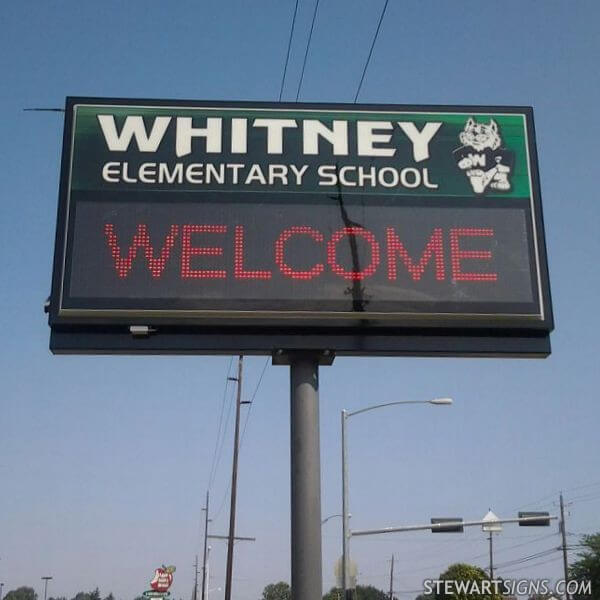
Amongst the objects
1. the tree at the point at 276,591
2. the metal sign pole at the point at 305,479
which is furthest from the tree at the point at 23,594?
the metal sign pole at the point at 305,479

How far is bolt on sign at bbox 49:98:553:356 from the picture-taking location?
33.9ft

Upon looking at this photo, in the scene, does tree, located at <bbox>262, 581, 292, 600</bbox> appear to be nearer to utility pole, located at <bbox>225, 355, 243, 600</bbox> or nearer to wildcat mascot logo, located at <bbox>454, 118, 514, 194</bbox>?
utility pole, located at <bbox>225, 355, 243, 600</bbox>

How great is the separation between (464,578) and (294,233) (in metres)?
36.4

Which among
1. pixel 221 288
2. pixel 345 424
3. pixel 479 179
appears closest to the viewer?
pixel 221 288

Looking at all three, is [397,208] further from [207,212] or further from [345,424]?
[345,424]

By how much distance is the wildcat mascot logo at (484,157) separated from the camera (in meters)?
11.1

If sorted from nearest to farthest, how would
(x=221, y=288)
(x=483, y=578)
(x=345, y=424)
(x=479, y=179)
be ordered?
(x=221, y=288)
(x=479, y=179)
(x=345, y=424)
(x=483, y=578)

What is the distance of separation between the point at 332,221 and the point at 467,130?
7.42 feet

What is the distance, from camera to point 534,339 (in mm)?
10781

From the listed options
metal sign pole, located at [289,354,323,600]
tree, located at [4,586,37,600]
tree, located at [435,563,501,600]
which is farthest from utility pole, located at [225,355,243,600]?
tree, located at [4,586,37,600]

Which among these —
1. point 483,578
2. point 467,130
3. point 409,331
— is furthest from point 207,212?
point 483,578

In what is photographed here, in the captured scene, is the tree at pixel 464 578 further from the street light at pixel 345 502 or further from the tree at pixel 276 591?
the tree at pixel 276 591

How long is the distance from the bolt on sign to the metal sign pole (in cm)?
50

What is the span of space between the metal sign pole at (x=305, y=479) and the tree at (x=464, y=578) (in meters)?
31.0
